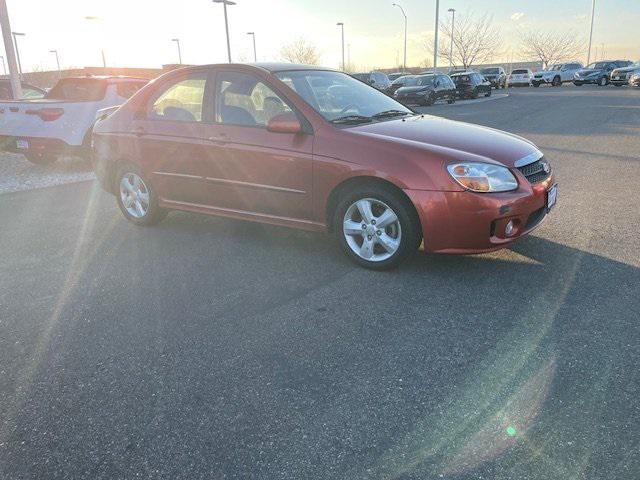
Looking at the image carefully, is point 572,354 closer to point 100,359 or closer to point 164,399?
point 164,399

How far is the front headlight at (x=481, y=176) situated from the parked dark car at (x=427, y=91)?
2275cm

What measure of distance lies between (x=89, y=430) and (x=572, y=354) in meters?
2.49

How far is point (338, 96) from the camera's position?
4.89 meters

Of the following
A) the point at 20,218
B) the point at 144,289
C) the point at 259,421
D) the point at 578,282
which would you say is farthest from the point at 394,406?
the point at 20,218

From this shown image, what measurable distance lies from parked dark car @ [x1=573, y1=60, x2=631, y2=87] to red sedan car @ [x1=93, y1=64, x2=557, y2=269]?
142 ft

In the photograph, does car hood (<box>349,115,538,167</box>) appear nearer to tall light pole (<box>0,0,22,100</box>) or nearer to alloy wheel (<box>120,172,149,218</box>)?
alloy wheel (<box>120,172,149,218</box>)

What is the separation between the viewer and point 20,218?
21.6 feet

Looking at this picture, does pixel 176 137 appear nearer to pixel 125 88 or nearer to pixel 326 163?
pixel 326 163

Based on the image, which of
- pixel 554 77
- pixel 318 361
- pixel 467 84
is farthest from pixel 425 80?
pixel 318 361

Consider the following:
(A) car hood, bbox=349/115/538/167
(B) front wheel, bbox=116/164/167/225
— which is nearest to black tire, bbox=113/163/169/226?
(B) front wheel, bbox=116/164/167/225

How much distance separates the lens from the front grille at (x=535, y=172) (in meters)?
4.09

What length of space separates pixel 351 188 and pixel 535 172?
4.70ft

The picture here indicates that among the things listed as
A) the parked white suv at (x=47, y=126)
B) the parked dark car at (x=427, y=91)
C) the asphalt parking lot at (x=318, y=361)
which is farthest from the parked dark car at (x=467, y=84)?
the asphalt parking lot at (x=318, y=361)

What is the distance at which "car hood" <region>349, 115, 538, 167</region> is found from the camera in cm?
401
